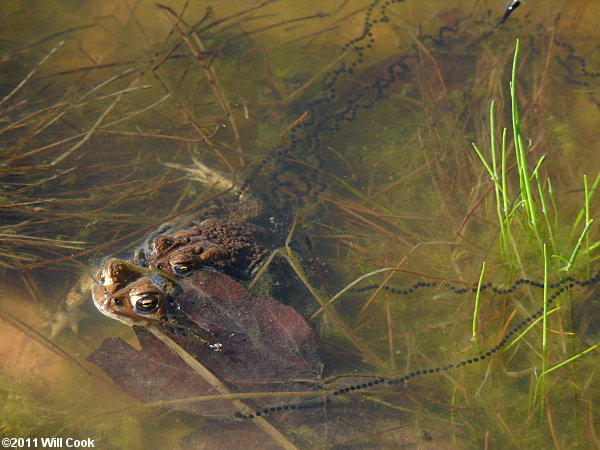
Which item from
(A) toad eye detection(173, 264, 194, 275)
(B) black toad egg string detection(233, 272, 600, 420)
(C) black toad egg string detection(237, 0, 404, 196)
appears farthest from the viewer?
(C) black toad egg string detection(237, 0, 404, 196)

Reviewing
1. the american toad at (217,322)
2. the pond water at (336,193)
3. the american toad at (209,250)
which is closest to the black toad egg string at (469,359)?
the pond water at (336,193)

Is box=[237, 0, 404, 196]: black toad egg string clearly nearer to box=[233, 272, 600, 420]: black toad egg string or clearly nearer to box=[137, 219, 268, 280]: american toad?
box=[137, 219, 268, 280]: american toad

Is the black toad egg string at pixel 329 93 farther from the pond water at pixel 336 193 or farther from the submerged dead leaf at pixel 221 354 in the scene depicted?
the submerged dead leaf at pixel 221 354

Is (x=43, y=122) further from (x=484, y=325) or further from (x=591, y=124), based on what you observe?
(x=591, y=124)

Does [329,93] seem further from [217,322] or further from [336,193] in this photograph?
[217,322]

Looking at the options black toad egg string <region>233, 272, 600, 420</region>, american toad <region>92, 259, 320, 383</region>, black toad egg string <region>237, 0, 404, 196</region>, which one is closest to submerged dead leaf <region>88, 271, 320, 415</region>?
american toad <region>92, 259, 320, 383</region>

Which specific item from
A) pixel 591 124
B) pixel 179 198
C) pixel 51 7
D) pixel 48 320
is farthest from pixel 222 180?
pixel 591 124
